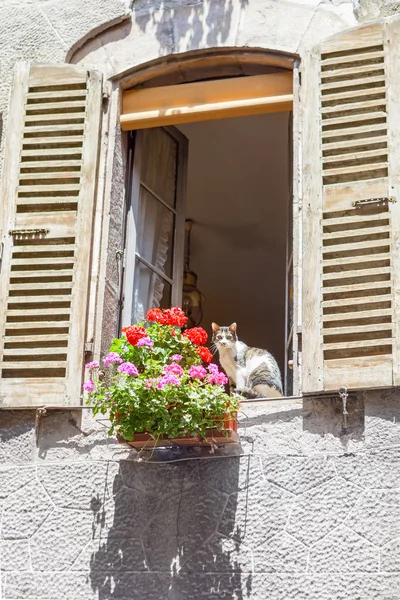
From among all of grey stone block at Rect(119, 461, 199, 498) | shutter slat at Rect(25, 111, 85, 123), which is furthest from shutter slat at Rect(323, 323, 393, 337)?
shutter slat at Rect(25, 111, 85, 123)

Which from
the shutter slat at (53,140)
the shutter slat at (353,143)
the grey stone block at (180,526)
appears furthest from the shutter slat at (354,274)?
the shutter slat at (53,140)

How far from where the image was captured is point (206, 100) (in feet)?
22.6

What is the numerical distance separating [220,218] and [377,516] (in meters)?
5.08

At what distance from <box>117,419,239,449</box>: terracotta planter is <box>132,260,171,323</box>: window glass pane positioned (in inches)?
49.7

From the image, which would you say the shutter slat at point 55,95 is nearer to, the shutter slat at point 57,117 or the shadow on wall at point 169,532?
the shutter slat at point 57,117

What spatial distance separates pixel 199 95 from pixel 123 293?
50.5 inches

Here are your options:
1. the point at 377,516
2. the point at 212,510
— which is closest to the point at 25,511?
the point at 212,510

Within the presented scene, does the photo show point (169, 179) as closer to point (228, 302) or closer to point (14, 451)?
point (14, 451)

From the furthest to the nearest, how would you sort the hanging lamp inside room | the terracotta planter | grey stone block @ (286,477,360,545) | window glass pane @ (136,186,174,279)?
the hanging lamp inside room < window glass pane @ (136,186,174,279) < the terracotta planter < grey stone block @ (286,477,360,545)

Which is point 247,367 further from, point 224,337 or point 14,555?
point 14,555

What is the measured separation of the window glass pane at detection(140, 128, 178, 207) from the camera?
7.28 metres

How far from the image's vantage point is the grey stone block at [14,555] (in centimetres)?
578

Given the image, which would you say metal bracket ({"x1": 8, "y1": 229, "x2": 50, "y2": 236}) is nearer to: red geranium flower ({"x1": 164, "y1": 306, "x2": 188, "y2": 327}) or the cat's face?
red geranium flower ({"x1": 164, "y1": 306, "x2": 188, "y2": 327})

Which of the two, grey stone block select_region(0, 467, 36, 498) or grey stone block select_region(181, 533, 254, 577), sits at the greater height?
grey stone block select_region(0, 467, 36, 498)
